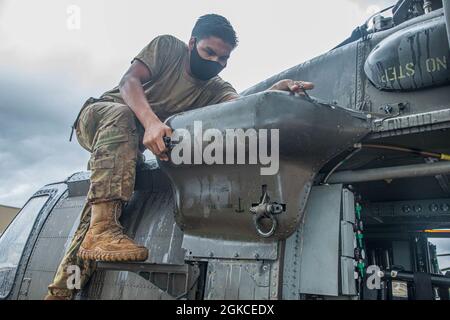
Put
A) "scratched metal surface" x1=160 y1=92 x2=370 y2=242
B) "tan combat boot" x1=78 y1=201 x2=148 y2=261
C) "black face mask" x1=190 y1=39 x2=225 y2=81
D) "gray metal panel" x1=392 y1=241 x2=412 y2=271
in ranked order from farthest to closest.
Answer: "gray metal panel" x1=392 y1=241 x2=412 y2=271
"black face mask" x1=190 y1=39 x2=225 y2=81
"tan combat boot" x1=78 y1=201 x2=148 y2=261
"scratched metal surface" x1=160 y1=92 x2=370 y2=242

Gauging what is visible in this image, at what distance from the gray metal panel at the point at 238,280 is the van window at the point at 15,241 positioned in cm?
291

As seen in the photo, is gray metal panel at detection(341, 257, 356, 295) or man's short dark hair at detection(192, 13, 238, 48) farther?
man's short dark hair at detection(192, 13, 238, 48)

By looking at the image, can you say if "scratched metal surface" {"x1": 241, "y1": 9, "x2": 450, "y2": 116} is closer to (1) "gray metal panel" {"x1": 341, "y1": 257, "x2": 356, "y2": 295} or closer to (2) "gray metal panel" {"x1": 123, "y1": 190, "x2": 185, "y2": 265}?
(1) "gray metal panel" {"x1": 341, "y1": 257, "x2": 356, "y2": 295}

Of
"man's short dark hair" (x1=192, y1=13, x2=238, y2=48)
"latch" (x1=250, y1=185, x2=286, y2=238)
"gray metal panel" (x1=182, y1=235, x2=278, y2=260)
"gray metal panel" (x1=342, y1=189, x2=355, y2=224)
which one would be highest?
"man's short dark hair" (x1=192, y1=13, x2=238, y2=48)

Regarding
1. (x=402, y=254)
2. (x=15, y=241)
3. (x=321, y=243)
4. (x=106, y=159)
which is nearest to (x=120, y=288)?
(x=106, y=159)

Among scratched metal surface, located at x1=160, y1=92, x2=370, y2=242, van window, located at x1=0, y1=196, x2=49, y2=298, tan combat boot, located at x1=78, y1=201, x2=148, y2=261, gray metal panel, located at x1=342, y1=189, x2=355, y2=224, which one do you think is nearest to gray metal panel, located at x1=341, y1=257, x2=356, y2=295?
gray metal panel, located at x1=342, y1=189, x2=355, y2=224

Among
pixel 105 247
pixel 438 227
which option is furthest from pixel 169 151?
pixel 438 227

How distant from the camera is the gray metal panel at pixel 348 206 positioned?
2306mm

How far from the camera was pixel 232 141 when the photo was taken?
7.81 feet

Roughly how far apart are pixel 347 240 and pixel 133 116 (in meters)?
1.82

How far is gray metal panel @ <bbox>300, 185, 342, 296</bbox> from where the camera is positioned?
7.14 ft

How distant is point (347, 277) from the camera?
2170 mm

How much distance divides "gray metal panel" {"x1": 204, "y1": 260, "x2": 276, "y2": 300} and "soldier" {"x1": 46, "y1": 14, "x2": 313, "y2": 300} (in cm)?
50
